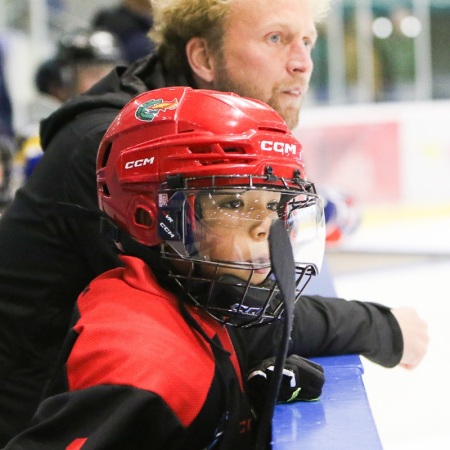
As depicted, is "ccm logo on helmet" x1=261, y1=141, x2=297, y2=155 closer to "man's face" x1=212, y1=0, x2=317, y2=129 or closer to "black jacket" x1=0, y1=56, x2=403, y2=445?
"black jacket" x1=0, y1=56, x2=403, y2=445

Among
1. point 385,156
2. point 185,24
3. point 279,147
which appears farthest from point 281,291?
point 385,156

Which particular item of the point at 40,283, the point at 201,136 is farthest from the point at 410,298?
the point at 201,136

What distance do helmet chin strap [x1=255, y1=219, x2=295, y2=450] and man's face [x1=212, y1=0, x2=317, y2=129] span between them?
75 cm

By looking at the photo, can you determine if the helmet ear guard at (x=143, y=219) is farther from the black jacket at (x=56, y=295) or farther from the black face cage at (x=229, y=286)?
the black jacket at (x=56, y=295)

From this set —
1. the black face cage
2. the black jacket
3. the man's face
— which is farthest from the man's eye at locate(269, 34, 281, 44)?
the black face cage

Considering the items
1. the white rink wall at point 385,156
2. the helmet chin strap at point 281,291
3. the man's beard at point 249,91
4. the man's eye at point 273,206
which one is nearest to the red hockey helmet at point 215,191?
the man's eye at point 273,206

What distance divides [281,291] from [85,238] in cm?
57

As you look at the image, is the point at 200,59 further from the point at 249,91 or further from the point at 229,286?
the point at 229,286

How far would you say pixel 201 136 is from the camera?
131cm

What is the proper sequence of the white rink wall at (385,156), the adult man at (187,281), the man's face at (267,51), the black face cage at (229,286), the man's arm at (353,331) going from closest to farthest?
the adult man at (187,281) → the black face cage at (229,286) → the man's arm at (353,331) → the man's face at (267,51) → the white rink wall at (385,156)

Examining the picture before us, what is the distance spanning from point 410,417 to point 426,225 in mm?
3882

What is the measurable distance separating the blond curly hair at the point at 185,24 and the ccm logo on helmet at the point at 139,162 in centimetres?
59

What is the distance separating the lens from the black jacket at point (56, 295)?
1.61m

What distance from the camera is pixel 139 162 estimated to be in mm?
1350
